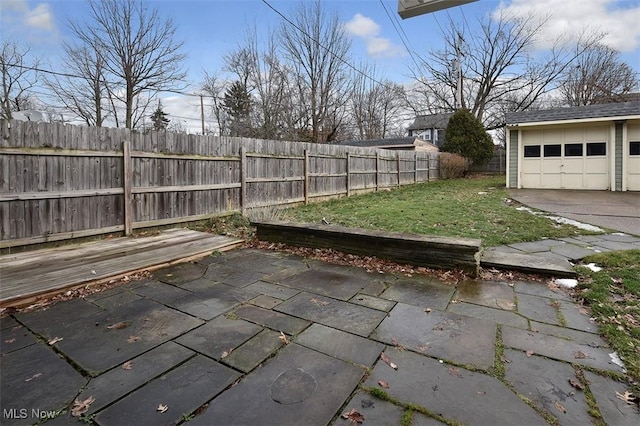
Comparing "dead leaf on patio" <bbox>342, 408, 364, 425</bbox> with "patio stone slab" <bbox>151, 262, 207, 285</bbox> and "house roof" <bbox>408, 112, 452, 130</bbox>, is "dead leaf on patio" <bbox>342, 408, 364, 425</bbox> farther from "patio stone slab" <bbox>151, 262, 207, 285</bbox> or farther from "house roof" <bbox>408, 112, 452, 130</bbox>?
"house roof" <bbox>408, 112, 452, 130</bbox>

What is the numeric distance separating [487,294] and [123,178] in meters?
5.07

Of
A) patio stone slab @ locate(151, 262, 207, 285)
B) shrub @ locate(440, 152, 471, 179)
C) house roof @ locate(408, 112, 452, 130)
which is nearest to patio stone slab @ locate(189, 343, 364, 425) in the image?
patio stone slab @ locate(151, 262, 207, 285)

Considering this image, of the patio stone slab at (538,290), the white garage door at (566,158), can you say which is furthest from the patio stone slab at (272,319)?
the white garage door at (566,158)

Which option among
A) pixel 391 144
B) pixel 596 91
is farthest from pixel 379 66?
pixel 596 91

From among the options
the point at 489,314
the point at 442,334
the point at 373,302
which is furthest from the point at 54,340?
the point at 489,314

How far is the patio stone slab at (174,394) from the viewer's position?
144 cm

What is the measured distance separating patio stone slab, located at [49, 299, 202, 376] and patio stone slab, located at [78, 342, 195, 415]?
75 millimetres

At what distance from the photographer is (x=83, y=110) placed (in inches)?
647

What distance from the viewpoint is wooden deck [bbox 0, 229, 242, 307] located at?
9.35 ft

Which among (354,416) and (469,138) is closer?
(354,416)

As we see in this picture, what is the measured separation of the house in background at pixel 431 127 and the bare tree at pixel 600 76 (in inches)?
384

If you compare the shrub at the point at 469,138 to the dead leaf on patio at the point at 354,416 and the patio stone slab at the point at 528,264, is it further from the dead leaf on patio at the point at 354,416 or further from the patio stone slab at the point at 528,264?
the dead leaf on patio at the point at 354,416

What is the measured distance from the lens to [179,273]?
138 inches

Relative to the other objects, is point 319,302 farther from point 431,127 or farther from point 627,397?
point 431,127
